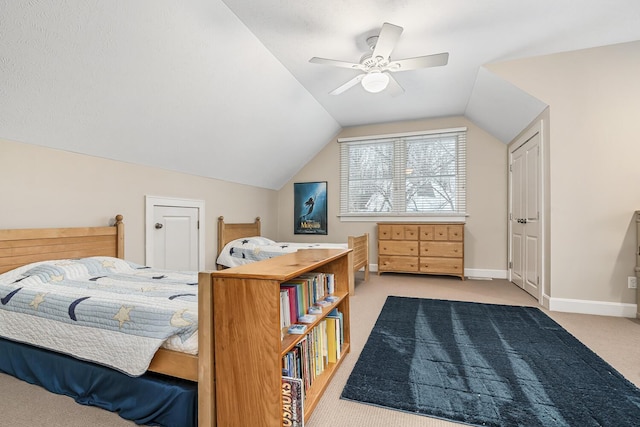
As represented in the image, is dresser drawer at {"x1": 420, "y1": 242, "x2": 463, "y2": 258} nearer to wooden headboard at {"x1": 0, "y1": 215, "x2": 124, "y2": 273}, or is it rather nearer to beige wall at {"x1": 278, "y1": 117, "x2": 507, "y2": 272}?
beige wall at {"x1": 278, "y1": 117, "x2": 507, "y2": 272}

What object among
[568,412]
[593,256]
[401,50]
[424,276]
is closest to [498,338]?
[568,412]

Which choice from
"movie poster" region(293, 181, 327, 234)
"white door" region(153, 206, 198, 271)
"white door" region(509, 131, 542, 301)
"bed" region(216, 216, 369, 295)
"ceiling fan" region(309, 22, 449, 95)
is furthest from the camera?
"movie poster" region(293, 181, 327, 234)

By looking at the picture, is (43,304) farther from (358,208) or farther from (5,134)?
(358,208)

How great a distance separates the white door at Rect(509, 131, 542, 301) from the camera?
3448 mm

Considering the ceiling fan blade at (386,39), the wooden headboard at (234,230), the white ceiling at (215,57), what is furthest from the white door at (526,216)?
the wooden headboard at (234,230)

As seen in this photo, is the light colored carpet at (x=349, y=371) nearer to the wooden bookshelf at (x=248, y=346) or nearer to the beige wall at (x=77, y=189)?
the wooden bookshelf at (x=248, y=346)

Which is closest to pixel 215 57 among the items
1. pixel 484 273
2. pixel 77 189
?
pixel 77 189

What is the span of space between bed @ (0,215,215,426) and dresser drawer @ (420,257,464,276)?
3735 millimetres

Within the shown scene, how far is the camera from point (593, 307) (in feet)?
9.75

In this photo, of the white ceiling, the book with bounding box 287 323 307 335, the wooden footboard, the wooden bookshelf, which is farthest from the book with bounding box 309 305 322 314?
the white ceiling

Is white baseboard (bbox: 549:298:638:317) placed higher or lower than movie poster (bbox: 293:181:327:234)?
lower

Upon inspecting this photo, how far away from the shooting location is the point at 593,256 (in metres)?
2.98

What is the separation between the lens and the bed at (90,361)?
1235 millimetres

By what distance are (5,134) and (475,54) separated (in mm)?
4088
